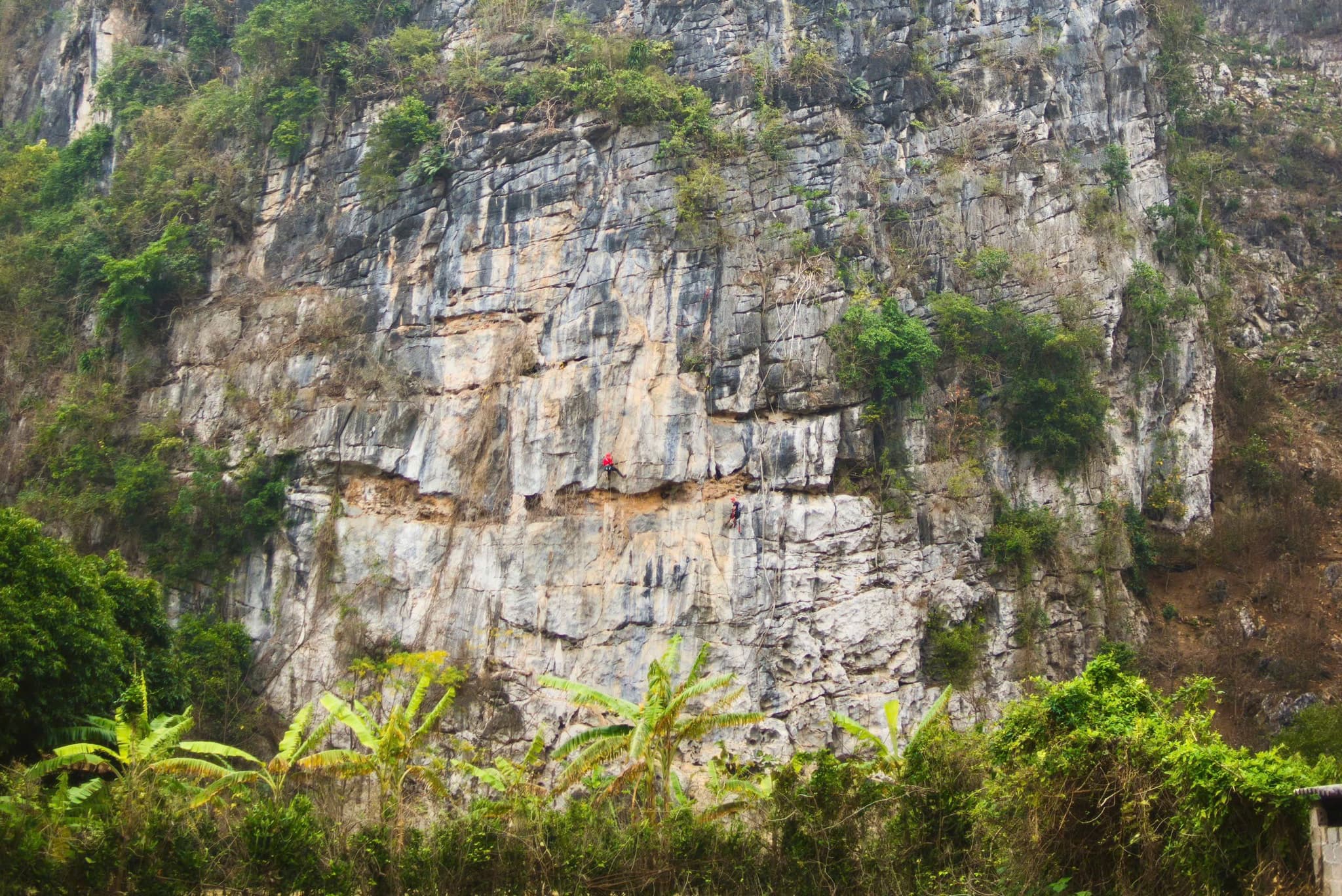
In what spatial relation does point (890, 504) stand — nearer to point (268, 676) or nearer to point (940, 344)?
point (940, 344)

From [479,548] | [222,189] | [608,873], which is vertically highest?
[222,189]

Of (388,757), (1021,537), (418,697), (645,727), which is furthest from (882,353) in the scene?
(388,757)

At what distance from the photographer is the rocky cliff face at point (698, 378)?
2075cm

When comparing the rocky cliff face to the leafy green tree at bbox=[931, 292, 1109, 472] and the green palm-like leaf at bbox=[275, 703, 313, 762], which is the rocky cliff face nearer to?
the leafy green tree at bbox=[931, 292, 1109, 472]

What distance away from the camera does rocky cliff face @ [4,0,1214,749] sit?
20750mm

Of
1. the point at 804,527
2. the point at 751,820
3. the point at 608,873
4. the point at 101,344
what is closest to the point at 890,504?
the point at 804,527

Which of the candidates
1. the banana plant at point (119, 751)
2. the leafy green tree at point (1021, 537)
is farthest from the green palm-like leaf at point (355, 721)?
the leafy green tree at point (1021, 537)

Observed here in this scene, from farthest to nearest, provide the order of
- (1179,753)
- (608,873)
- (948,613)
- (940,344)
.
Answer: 1. (940,344)
2. (948,613)
3. (608,873)
4. (1179,753)

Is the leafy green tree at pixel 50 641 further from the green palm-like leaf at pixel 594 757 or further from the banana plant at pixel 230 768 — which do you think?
the green palm-like leaf at pixel 594 757

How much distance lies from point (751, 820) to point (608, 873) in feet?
5.51

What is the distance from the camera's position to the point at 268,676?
21.6m

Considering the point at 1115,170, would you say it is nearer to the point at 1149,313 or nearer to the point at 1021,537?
the point at 1149,313

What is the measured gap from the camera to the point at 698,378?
21734mm

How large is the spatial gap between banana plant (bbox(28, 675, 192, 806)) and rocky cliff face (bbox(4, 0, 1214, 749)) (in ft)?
21.7
